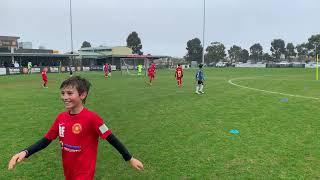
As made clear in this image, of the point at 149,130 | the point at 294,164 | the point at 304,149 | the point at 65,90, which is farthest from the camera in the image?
the point at 149,130

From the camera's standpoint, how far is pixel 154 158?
26.7 ft

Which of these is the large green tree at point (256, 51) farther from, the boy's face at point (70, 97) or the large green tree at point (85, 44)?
the boy's face at point (70, 97)

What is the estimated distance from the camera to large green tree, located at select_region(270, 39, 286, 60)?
14812 centimetres

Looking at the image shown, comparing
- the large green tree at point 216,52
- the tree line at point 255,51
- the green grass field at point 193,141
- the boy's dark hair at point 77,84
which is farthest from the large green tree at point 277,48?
the boy's dark hair at point 77,84

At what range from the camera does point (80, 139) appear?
4211 millimetres

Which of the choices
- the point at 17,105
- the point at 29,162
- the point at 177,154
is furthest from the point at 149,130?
the point at 17,105

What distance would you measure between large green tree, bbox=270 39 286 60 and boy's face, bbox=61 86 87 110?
500 ft

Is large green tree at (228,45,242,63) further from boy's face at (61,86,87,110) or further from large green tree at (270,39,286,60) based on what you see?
boy's face at (61,86,87,110)

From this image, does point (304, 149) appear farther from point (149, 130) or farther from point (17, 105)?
point (17, 105)

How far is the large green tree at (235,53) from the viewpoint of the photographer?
171875mm

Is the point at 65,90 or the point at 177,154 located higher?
the point at 65,90

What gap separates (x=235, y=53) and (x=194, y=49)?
26.7 m

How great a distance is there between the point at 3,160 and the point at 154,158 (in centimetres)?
330

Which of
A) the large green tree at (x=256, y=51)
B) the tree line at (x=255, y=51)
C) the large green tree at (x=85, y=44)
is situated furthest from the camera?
the large green tree at (x=85, y=44)
